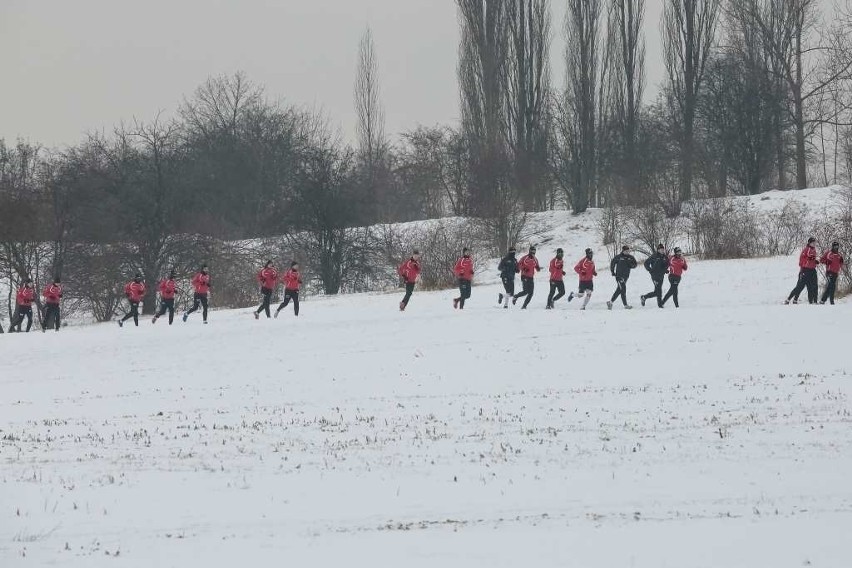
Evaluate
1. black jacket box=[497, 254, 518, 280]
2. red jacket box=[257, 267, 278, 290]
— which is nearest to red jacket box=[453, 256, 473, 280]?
black jacket box=[497, 254, 518, 280]

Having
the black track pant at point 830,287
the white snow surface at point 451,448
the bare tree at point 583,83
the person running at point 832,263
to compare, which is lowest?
the white snow surface at point 451,448

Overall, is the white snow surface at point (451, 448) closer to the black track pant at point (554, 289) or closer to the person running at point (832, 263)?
the person running at point (832, 263)

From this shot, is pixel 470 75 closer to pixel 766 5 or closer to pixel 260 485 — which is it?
pixel 766 5

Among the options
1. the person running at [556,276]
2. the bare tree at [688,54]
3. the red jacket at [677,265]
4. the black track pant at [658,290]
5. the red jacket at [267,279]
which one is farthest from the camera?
the bare tree at [688,54]

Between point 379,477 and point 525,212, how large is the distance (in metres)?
36.0

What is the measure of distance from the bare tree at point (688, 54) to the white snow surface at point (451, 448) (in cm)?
2643

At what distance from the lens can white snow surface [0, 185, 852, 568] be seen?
9086 millimetres

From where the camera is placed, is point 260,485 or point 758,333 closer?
point 260,485

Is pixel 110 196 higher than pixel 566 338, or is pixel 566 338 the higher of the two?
pixel 110 196

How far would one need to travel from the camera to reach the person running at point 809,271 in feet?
88.5

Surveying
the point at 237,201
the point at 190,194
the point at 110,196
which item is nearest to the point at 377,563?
the point at 110,196

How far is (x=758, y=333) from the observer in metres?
23.4

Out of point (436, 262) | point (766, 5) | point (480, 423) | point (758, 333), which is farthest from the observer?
point (766, 5)

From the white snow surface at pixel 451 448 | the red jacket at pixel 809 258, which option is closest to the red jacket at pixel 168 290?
the white snow surface at pixel 451 448
